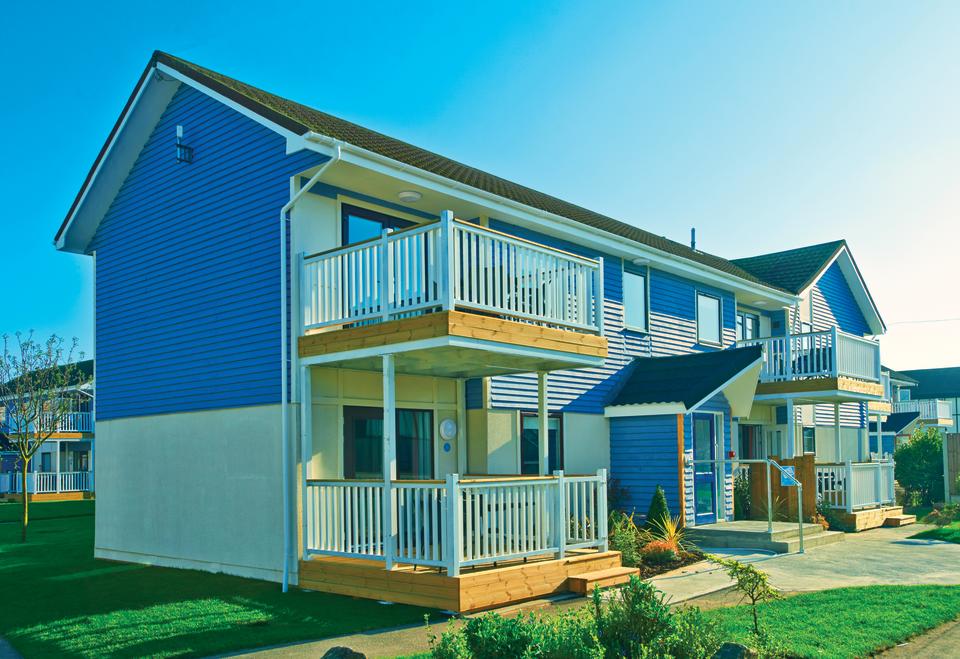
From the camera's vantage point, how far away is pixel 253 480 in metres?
13.4

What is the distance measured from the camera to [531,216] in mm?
15719

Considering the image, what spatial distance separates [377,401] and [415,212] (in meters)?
3.41

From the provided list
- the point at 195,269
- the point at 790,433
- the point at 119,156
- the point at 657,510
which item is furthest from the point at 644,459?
the point at 119,156

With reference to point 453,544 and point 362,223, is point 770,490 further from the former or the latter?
point 362,223

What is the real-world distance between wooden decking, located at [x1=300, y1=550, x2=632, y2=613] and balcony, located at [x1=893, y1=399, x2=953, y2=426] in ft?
152

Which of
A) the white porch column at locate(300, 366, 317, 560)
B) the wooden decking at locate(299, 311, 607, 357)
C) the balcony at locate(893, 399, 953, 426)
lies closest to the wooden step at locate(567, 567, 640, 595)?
the wooden decking at locate(299, 311, 607, 357)

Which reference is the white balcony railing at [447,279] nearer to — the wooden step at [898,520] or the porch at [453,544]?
the porch at [453,544]

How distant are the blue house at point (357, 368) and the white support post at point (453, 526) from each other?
3 cm

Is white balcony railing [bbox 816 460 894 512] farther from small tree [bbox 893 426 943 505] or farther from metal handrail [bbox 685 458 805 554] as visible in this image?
small tree [bbox 893 426 943 505]

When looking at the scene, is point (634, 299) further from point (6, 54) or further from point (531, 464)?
point (6, 54)

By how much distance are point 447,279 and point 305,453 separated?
11.8 ft

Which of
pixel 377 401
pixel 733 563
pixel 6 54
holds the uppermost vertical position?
pixel 6 54

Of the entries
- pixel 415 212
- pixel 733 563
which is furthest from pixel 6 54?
pixel 733 563

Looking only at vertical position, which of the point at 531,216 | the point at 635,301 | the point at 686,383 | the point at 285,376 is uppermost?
the point at 531,216
